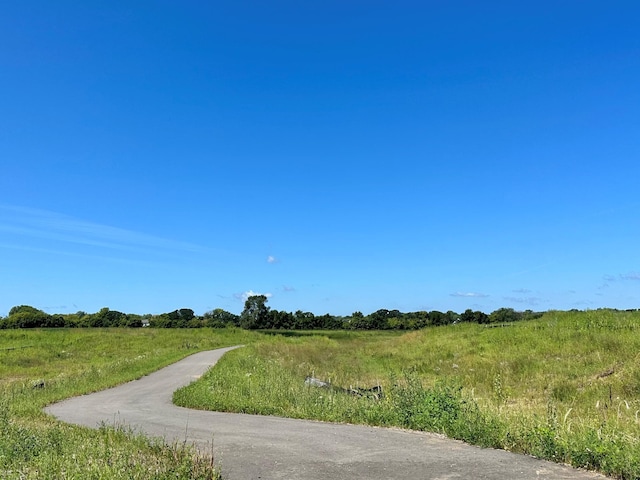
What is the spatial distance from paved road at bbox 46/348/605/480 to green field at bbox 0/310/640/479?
688 mm

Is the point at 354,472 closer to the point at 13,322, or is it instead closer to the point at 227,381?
the point at 227,381

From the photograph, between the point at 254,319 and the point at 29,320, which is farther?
the point at 254,319

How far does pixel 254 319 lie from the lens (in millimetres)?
121750

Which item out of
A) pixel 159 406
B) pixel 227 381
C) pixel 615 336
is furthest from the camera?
pixel 615 336

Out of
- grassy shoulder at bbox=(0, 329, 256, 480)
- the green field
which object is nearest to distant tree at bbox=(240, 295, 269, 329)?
the green field

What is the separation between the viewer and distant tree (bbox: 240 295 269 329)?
12156 cm

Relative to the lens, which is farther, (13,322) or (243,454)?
(13,322)

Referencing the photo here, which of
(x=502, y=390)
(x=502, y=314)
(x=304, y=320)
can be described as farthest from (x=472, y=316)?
(x=502, y=390)

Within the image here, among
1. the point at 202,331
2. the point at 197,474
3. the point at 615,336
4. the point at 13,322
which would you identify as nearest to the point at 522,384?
the point at 615,336

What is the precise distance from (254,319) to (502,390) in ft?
346

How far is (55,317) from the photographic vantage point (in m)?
112

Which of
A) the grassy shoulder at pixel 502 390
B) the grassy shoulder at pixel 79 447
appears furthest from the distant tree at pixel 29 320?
the grassy shoulder at pixel 79 447

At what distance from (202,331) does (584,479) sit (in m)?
72.9

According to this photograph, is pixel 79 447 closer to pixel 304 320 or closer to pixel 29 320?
pixel 29 320
